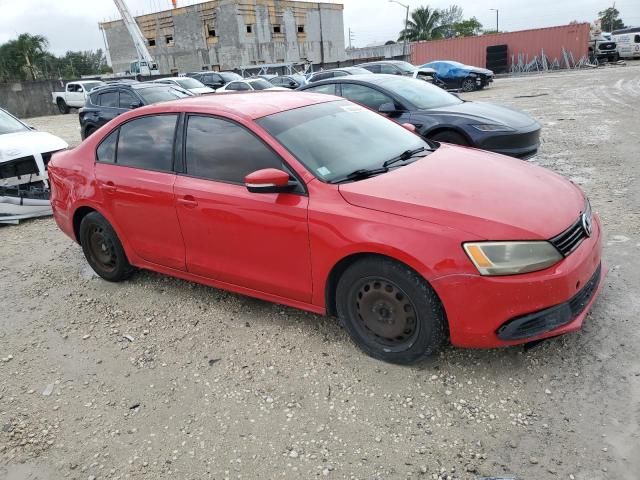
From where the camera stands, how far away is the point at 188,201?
3.72 m

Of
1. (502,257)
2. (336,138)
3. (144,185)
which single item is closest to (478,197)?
(502,257)

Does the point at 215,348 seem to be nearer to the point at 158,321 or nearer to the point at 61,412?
the point at 158,321

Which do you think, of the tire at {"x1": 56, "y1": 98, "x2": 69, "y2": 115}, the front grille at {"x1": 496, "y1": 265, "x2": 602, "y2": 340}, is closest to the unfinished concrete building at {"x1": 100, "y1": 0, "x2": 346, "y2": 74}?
the tire at {"x1": 56, "y1": 98, "x2": 69, "y2": 115}

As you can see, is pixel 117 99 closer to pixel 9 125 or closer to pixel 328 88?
pixel 9 125

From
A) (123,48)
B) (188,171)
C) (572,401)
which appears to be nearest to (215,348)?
(188,171)

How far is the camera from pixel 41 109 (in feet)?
101

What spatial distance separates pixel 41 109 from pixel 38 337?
105 ft

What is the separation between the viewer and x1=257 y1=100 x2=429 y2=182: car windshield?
3371 millimetres

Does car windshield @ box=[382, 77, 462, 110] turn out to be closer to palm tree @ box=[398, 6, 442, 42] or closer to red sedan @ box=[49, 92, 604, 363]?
red sedan @ box=[49, 92, 604, 363]

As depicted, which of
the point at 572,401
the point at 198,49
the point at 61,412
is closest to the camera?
the point at 572,401

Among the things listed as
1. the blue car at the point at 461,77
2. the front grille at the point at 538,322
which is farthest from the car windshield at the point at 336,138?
the blue car at the point at 461,77

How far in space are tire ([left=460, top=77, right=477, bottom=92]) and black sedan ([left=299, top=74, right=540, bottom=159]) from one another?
53.0ft

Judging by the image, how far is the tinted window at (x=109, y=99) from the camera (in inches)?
479

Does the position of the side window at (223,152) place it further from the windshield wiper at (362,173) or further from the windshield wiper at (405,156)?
the windshield wiper at (405,156)
